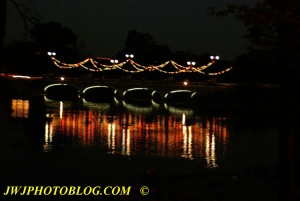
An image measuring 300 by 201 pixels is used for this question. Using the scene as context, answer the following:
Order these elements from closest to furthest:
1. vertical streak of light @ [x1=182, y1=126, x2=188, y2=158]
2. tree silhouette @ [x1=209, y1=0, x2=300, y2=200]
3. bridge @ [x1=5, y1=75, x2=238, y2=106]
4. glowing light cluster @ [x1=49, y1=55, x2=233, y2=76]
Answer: tree silhouette @ [x1=209, y1=0, x2=300, y2=200]
vertical streak of light @ [x1=182, y1=126, x2=188, y2=158]
bridge @ [x1=5, y1=75, x2=238, y2=106]
glowing light cluster @ [x1=49, y1=55, x2=233, y2=76]

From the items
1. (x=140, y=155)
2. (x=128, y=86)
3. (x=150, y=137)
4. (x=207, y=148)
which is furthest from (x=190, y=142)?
(x=128, y=86)

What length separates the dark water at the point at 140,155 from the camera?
16.6 m

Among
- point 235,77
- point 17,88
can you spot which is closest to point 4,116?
point 17,88

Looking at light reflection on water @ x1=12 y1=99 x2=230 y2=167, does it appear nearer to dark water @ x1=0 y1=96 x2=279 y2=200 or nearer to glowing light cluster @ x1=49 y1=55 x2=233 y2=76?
dark water @ x1=0 y1=96 x2=279 y2=200

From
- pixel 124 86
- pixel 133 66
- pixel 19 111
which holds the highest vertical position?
pixel 133 66

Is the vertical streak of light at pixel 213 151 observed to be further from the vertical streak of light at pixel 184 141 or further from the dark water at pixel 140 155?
the vertical streak of light at pixel 184 141

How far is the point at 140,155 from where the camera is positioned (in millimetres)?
22719

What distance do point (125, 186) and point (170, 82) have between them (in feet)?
229

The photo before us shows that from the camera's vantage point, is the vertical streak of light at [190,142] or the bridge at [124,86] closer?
the vertical streak of light at [190,142]

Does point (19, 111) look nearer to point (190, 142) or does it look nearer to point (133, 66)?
point (190, 142)

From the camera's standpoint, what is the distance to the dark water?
16641mm

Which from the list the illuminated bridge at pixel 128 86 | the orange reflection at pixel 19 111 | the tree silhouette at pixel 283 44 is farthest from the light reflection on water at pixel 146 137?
the illuminated bridge at pixel 128 86

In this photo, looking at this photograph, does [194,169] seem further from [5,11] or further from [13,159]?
[5,11]

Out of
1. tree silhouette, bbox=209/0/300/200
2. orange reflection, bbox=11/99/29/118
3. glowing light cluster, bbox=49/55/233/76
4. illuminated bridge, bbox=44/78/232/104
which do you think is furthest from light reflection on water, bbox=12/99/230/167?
glowing light cluster, bbox=49/55/233/76
